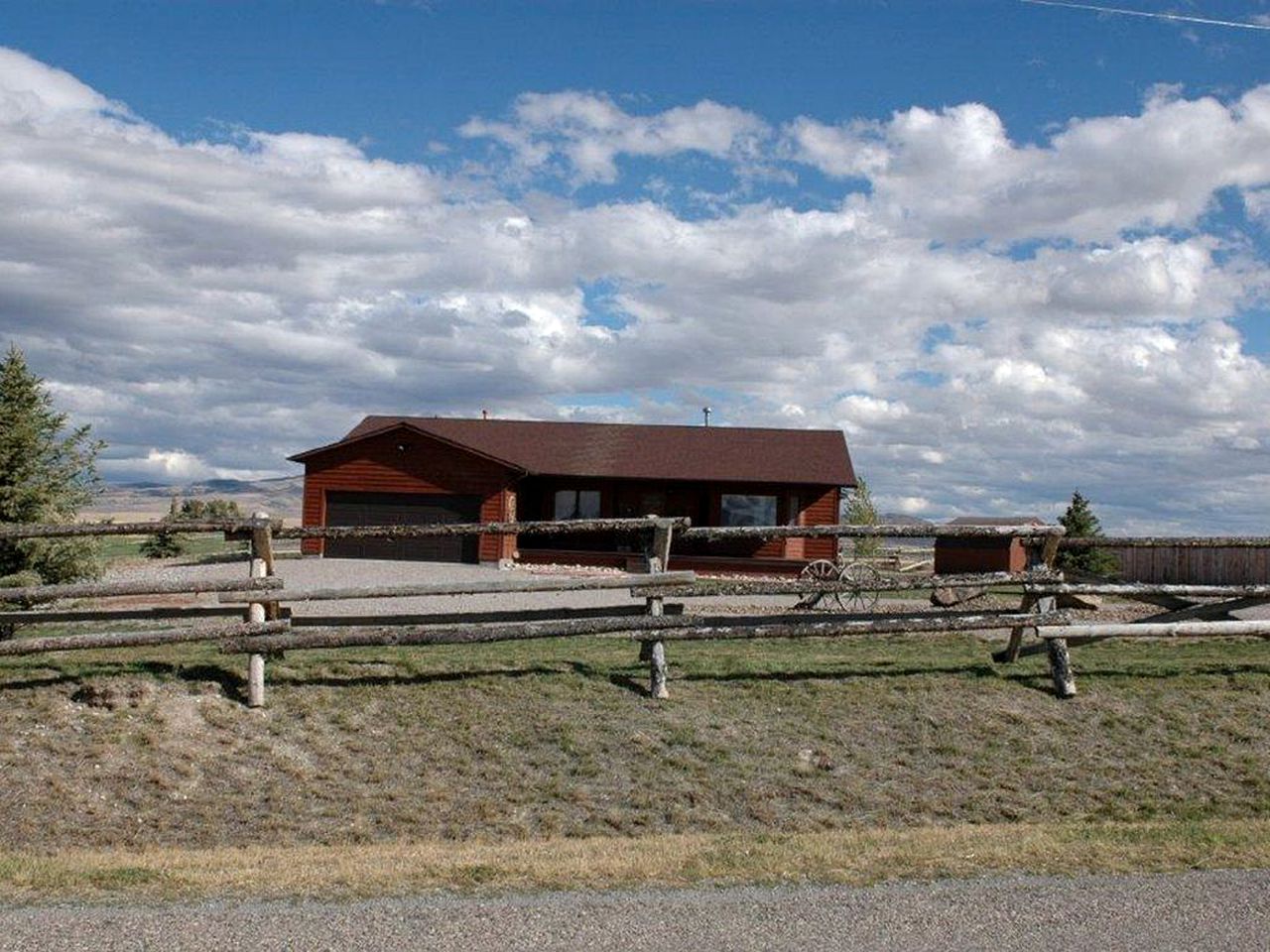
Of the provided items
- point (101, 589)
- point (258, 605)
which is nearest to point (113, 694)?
point (101, 589)

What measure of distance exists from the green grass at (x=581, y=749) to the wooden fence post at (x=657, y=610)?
190 mm

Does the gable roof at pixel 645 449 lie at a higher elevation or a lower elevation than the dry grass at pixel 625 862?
higher

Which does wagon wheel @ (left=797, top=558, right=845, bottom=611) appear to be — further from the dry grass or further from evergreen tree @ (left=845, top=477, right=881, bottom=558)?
evergreen tree @ (left=845, top=477, right=881, bottom=558)

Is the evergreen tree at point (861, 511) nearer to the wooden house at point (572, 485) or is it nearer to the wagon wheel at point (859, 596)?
the wooden house at point (572, 485)

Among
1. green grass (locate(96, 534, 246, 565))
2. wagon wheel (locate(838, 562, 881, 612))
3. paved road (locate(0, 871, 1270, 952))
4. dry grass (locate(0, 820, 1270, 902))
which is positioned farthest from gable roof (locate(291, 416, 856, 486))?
paved road (locate(0, 871, 1270, 952))

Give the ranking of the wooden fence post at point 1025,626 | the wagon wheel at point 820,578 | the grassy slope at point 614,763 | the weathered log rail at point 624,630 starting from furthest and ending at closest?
the wagon wheel at point 820,578, the wooden fence post at point 1025,626, the weathered log rail at point 624,630, the grassy slope at point 614,763

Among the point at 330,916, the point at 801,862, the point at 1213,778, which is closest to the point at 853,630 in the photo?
the point at 1213,778

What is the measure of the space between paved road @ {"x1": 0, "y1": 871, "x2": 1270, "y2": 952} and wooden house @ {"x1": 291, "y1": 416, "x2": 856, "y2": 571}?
29.8 metres

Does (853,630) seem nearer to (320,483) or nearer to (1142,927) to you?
(1142,927)

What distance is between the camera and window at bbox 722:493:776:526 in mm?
38938

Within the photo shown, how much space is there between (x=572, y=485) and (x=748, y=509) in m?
5.79

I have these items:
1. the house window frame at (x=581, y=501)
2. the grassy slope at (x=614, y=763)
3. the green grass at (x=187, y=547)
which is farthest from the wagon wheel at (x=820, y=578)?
the green grass at (x=187, y=547)

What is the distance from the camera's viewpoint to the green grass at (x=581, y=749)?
9086 millimetres

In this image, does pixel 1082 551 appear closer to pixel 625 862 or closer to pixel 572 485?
pixel 572 485
